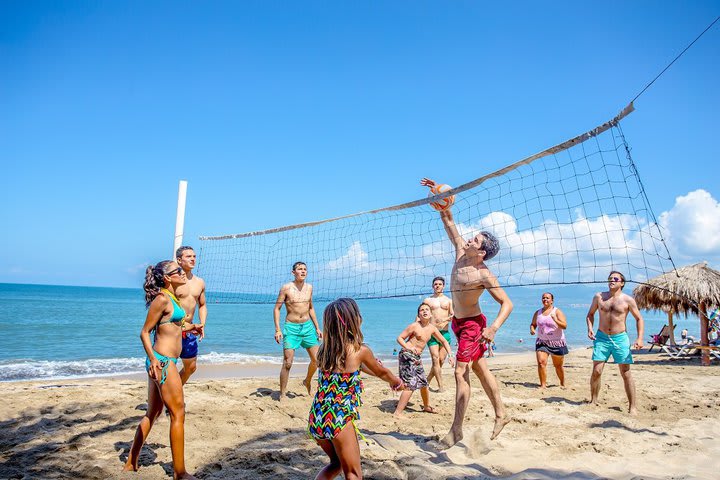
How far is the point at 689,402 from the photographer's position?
669cm

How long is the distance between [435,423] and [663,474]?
7.08 feet

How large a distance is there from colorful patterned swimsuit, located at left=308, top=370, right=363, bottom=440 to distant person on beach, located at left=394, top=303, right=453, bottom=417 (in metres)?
2.72

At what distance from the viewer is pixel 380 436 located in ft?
15.2

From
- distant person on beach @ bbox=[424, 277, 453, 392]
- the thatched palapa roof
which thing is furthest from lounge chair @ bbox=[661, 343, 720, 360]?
distant person on beach @ bbox=[424, 277, 453, 392]

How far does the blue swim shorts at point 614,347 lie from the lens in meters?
5.93

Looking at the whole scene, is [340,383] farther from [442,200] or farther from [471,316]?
[442,200]

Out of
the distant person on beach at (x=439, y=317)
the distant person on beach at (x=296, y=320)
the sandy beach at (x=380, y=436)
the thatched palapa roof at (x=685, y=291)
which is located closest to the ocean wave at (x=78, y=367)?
the sandy beach at (x=380, y=436)

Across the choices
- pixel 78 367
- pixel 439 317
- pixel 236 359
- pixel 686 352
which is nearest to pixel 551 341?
pixel 439 317

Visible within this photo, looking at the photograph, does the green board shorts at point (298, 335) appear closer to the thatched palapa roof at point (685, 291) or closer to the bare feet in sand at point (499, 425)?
the bare feet in sand at point (499, 425)

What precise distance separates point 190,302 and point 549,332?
17.5 ft

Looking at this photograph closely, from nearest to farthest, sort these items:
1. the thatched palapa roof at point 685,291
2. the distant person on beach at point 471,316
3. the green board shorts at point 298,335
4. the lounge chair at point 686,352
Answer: the distant person on beach at point 471,316, the green board shorts at point 298,335, the lounge chair at point 686,352, the thatched palapa roof at point 685,291

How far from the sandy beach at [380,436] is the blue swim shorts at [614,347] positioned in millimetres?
626

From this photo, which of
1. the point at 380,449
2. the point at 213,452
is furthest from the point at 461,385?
the point at 213,452

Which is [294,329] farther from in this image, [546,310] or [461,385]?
[546,310]
